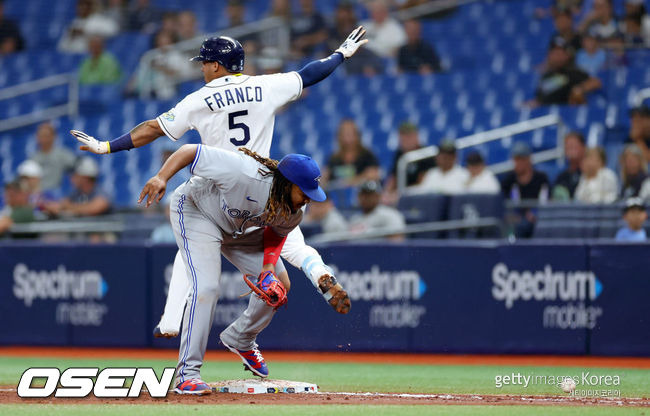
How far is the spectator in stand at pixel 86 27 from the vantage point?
16156 millimetres

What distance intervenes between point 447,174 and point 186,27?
541 cm

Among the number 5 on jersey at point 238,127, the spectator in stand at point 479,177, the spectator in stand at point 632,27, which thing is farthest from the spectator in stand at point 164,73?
the number 5 on jersey at point 238,127

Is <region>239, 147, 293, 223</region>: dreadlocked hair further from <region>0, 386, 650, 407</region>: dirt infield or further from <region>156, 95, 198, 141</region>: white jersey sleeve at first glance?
<region>0, 386, 650, 407</region>: dirt infield

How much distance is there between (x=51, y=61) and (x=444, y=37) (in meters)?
6.11

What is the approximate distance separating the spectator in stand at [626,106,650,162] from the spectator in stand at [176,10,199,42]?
675 centimetres

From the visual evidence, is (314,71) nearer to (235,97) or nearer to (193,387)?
(235,97)

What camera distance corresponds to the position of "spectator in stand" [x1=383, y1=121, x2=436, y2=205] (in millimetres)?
12344

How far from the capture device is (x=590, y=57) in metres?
12.9

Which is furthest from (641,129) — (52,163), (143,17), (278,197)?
(143,17)

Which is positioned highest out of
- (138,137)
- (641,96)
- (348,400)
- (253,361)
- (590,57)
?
(590,57)

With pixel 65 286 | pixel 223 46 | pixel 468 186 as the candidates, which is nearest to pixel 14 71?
pixel 65 286

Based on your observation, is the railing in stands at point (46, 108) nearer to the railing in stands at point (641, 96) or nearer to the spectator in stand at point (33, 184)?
the spectator in stand at point (33, 184)

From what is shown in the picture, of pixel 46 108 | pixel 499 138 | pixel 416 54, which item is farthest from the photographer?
pixel 46 108

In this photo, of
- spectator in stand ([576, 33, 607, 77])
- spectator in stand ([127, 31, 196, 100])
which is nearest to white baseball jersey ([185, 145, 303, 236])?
spectator in stand ([576, 33, 607, 77])
